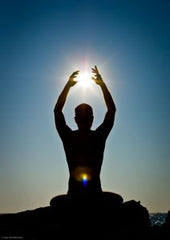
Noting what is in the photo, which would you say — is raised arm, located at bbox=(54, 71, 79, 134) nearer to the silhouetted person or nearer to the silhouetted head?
the silhouetted person

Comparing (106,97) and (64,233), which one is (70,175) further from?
(106,97)

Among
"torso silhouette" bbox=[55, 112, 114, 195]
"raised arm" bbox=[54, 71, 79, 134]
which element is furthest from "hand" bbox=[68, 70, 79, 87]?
"torso silhouette" bbox=[55, 112, 114, 195]

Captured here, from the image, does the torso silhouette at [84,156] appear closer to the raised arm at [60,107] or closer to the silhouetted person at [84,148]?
the silhouetted person at [84,148]

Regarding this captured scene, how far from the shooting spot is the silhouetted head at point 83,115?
539 cm

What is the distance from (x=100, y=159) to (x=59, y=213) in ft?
3.85

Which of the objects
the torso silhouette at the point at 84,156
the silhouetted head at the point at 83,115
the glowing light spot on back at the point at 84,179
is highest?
the silhouetted head at the point at 83,115

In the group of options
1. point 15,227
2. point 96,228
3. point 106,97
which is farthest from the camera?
point 15,227

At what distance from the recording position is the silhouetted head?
17.7 feet

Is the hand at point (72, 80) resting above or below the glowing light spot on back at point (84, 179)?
above

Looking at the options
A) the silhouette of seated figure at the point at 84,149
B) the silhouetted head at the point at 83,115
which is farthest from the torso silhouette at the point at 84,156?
the silhouetted head at the point at 83,115

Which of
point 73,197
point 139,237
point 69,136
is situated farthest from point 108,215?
point 69,136

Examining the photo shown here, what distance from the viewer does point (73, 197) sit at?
4.71 meters

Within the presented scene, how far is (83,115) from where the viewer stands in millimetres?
5402

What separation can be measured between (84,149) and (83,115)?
0.60 metres
